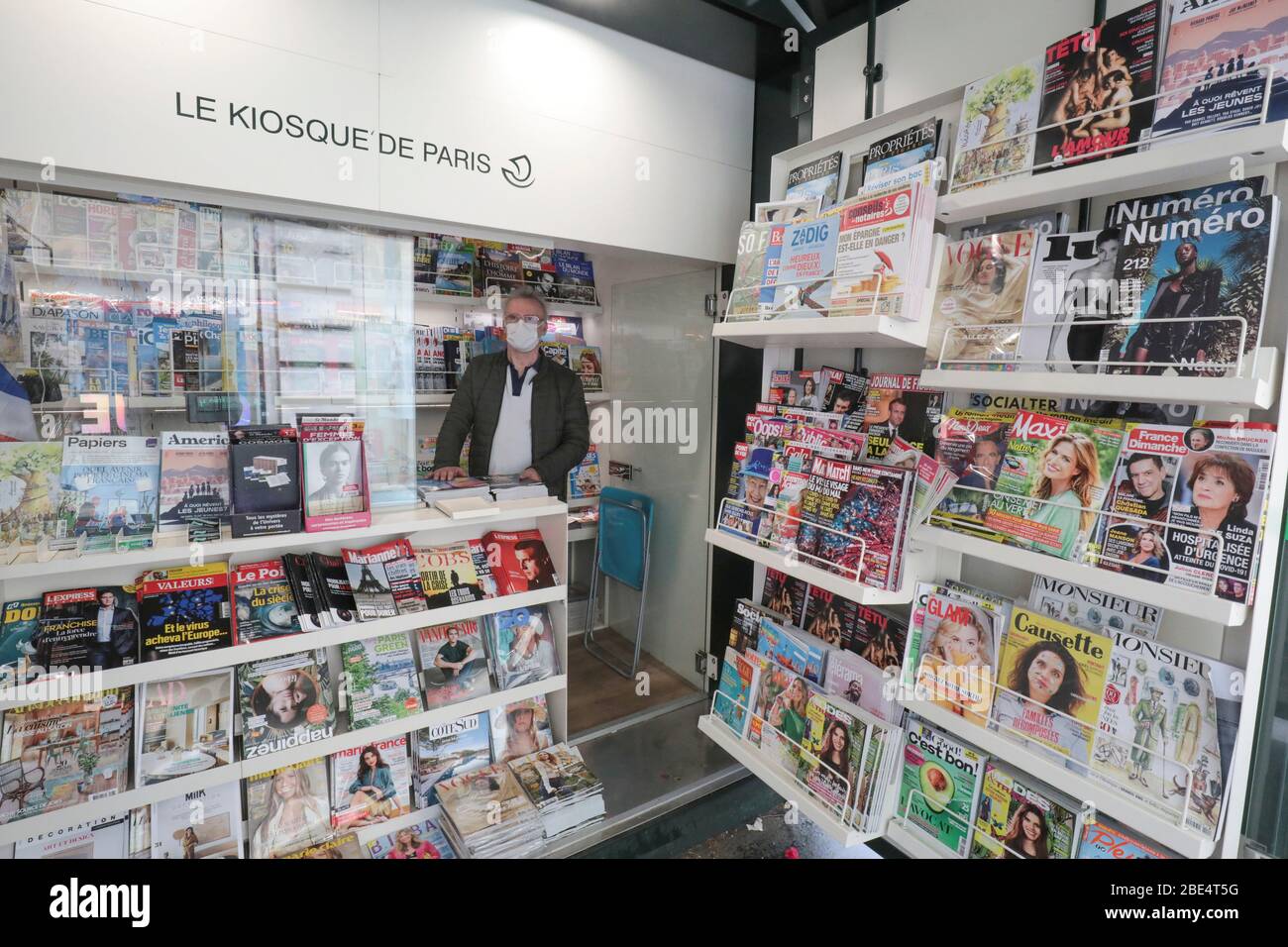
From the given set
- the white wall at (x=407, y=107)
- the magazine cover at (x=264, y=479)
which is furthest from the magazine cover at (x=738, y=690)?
the white wall at (x=407, y=107)

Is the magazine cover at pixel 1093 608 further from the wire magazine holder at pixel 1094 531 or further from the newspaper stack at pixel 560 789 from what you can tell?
the newspaper stack at pixel 560 789

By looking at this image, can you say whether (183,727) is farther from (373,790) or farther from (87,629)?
(373,790)

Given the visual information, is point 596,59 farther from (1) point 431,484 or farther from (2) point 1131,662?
(2) point 1131,662

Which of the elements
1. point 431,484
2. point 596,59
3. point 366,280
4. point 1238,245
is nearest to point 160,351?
point 366,280

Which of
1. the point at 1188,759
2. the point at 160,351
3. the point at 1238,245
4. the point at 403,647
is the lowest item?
the point at 403,647

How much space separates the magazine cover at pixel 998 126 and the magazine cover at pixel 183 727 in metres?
2.37

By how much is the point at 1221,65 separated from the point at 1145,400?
0.63 m

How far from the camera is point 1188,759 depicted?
49.3 inches

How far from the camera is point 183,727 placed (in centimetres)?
177

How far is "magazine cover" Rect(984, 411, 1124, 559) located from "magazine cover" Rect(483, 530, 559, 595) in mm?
1438

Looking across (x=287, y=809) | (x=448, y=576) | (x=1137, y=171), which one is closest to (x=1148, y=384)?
(x=1137, y=171)

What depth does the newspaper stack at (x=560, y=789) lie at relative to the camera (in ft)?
7.05

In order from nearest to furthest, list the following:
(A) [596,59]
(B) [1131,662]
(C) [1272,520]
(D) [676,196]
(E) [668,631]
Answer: (C) [1272,520] < (B) [1131,662] < (A) [596,59] < (D) [676,196] < (E) [668,631]

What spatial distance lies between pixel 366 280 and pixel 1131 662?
2279mm
